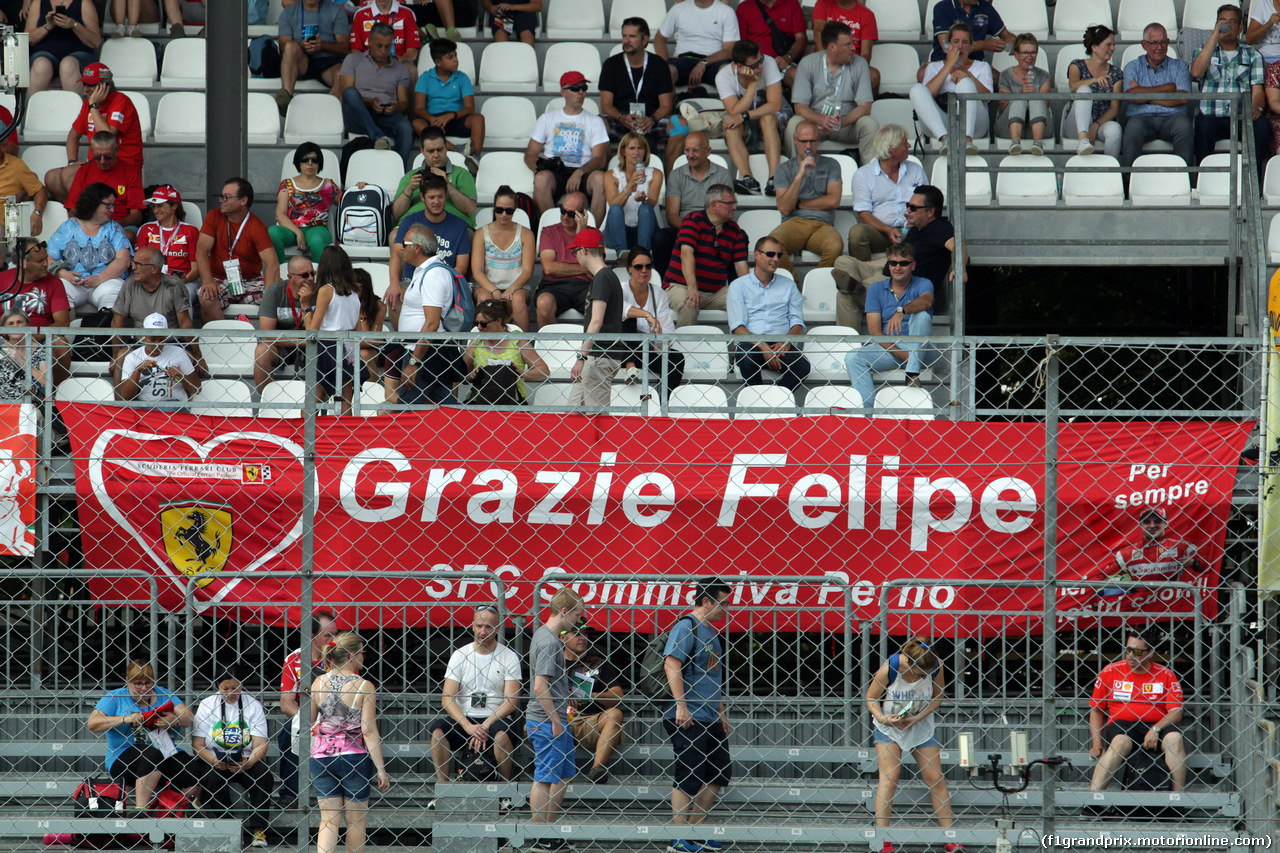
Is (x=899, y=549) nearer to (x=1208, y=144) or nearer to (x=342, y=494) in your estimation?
(x=342, y=494)

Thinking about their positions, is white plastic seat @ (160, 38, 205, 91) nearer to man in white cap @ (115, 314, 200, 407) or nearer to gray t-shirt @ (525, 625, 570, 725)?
man in white cap @ (115, 314, 200, 407)

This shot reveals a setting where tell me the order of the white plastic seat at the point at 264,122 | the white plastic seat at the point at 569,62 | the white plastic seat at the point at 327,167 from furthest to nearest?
1. the white plastic seat at the point at 569,62
2. the white plastic seat at the point at 264,122
3. the white plastic seat at the point at 327,167

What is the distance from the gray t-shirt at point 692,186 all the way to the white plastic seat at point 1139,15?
465 centimetres

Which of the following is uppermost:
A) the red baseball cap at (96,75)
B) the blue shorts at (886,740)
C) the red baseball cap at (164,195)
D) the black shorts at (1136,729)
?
the red baseball cap at (96,75)

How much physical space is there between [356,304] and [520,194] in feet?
7.21

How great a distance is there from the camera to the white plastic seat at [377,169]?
12.7m

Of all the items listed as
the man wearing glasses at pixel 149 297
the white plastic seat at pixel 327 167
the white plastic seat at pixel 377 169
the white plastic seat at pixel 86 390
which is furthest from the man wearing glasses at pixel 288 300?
the white plastic seat at pixel 327 167

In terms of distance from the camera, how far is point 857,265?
11.6 m

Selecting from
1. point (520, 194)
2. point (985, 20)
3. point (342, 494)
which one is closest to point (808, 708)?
point (342, 494)

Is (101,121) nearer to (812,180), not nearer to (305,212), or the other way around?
(305,212)

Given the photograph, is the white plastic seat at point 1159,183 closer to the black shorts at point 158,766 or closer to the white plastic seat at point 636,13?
the white plastic seat at point 636,13

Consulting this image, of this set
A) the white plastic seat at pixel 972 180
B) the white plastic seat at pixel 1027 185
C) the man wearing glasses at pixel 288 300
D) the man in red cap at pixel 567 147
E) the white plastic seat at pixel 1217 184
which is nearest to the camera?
the man wearing glasses at pixel 288 300

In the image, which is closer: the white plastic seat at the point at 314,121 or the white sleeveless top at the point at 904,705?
the white sleeveless top at the point at 904,705

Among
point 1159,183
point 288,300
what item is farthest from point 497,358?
point 1159,183
